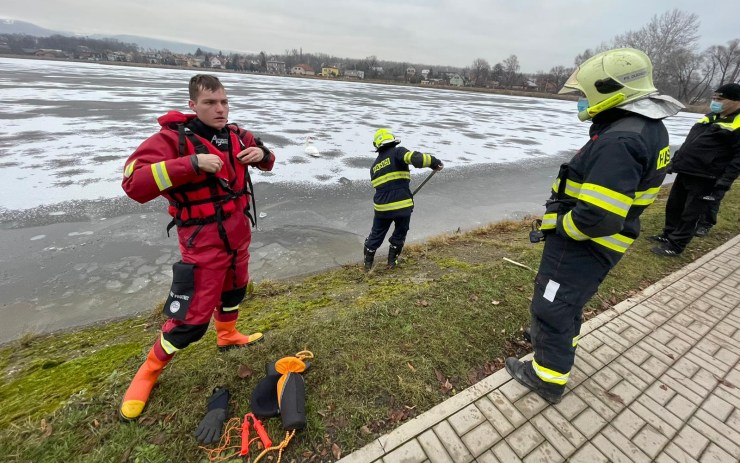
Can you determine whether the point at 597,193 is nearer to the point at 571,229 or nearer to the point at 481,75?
the point at 571,229

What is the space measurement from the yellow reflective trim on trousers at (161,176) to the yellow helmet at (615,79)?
228 cm

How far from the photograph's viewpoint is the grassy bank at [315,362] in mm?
1986

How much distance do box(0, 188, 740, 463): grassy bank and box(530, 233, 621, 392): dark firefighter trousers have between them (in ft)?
1.68

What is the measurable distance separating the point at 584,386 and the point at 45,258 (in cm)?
607

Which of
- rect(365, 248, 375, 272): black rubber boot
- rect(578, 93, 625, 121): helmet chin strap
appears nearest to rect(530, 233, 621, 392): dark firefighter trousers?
rect(578, 93, 625, 121): helmet chin strap

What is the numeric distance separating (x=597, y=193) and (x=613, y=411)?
1538 millimetres

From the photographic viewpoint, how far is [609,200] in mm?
1674

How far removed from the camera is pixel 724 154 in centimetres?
412

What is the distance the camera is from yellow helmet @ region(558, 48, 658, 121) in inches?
68.6

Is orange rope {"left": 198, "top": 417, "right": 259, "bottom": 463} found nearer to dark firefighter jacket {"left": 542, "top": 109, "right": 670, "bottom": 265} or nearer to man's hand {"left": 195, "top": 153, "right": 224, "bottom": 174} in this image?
man's hand {"left": 195, "top": 153, "right": 224, "bottom": 174}

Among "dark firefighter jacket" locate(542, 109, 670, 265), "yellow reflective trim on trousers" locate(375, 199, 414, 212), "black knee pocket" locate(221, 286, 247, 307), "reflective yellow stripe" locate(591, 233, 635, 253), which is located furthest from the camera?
"yellow reflective trim on trousers" locate(375, 199, 414, 212)

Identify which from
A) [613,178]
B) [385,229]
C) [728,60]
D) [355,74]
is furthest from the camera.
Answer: [355,74]

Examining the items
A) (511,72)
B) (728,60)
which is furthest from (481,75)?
(728,60)

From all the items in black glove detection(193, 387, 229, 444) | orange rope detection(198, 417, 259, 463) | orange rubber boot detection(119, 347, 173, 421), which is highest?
orange rubber boot detection(119, 347, 173, 421)
